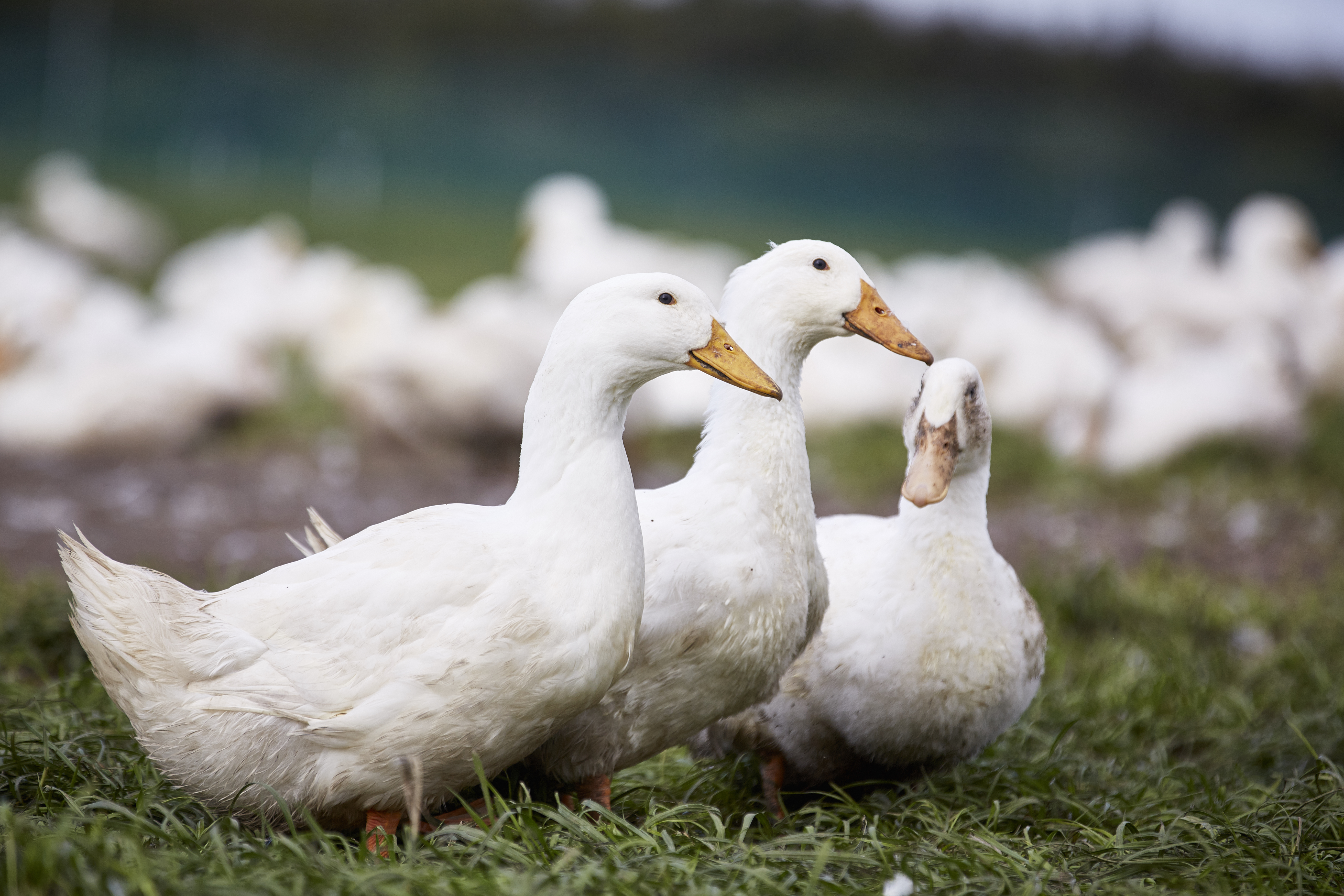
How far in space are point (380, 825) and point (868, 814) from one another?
1.12 m

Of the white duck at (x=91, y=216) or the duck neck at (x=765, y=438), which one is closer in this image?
the duck neck at (x=765, y=438)

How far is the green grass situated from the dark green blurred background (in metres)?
10.5

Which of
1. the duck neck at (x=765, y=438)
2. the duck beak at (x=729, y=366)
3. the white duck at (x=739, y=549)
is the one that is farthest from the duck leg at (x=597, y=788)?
the duck beak at (x=729, y=366)

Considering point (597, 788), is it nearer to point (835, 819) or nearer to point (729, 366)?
point (835, 819)

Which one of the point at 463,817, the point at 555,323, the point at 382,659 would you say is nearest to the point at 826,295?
the point at 382,659

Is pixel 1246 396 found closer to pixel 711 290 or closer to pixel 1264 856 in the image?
pixel 711 290

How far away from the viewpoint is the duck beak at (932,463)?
2.77 meters

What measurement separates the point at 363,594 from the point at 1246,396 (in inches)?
255

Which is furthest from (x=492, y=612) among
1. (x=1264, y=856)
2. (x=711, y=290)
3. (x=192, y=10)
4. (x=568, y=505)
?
(x=192, y=10)

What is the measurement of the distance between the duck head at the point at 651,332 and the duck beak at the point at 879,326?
0.42m

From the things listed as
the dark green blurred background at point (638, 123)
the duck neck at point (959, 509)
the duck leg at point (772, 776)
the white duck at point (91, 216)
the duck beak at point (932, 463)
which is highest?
the dark green blurred background at point (638, 123)

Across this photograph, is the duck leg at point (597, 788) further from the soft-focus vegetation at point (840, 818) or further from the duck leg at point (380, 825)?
the duck leg at point (380, 825)

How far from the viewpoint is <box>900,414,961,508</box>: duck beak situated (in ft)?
9.10

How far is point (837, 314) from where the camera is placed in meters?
2.78
